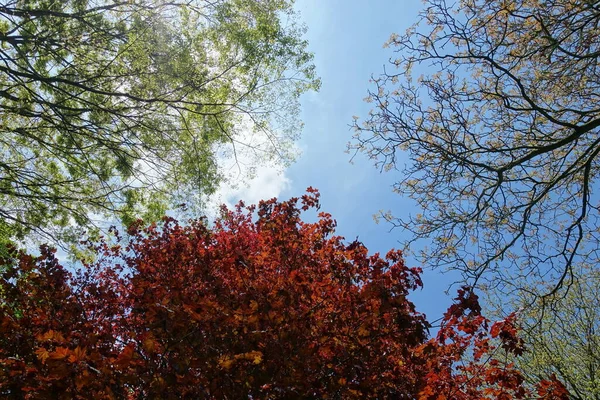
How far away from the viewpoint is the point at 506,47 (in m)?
6.27

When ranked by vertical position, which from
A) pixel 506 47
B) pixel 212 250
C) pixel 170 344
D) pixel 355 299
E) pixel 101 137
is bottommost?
pixel 170 344

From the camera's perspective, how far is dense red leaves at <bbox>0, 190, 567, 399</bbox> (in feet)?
12.6

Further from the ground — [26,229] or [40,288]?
[26,229]

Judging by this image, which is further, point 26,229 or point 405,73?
point 26,229

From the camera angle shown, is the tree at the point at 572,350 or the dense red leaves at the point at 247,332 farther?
the tree at the point at 572,350

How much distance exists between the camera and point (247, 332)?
166 inches

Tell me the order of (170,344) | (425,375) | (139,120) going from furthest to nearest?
(139,120), (425,375), (170,344)

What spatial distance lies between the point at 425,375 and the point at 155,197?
29.3 ft

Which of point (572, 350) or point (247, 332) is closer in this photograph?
point (247, 332)

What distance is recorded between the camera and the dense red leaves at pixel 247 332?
3.83 meters

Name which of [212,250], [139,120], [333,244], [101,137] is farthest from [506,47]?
[101,137]

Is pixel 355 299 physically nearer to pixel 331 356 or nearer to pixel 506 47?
pixel 331 356

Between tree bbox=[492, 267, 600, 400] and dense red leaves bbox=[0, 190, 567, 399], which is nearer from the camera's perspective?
dense red leaves bbox=[0, 190, 567, 399]

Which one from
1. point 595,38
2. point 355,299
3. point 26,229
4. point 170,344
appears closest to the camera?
point 170,344
